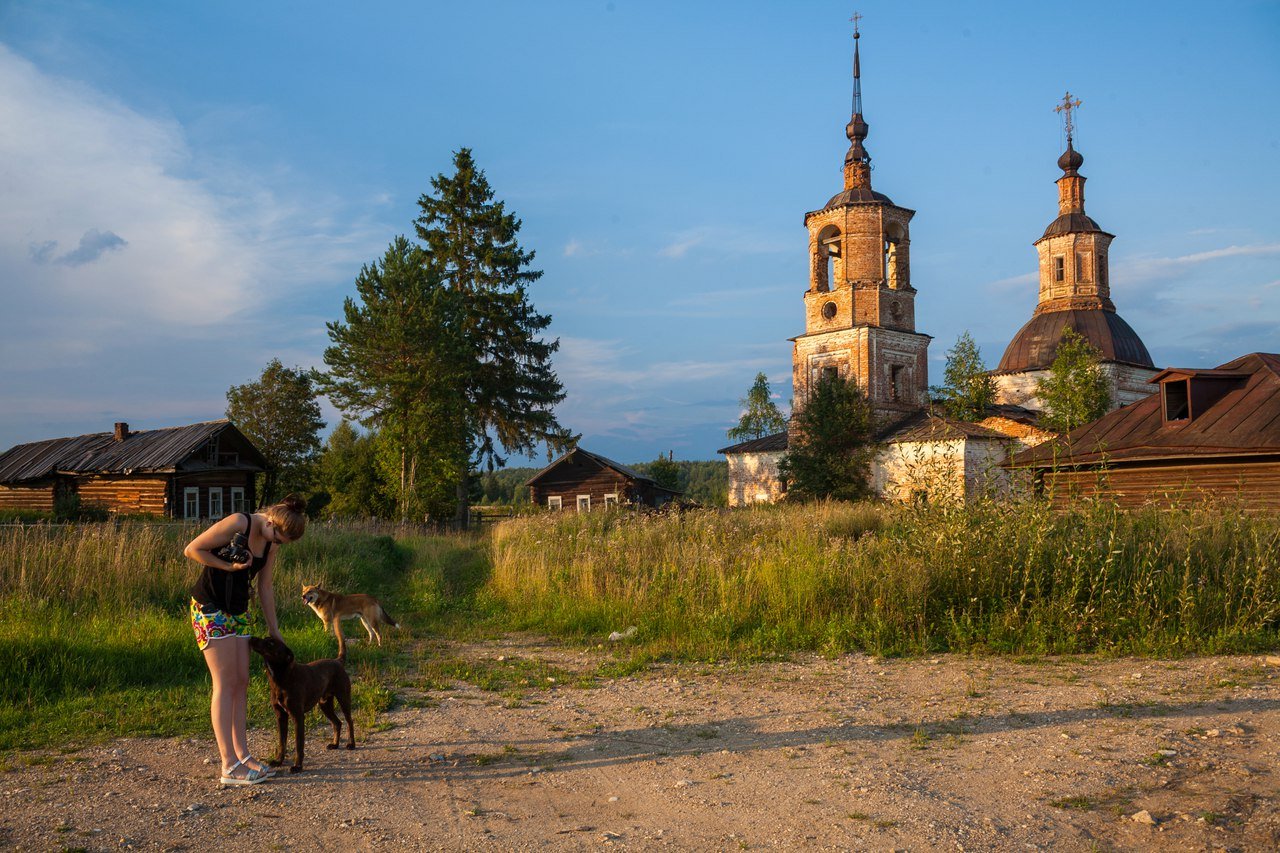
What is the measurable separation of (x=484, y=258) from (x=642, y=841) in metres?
34.2

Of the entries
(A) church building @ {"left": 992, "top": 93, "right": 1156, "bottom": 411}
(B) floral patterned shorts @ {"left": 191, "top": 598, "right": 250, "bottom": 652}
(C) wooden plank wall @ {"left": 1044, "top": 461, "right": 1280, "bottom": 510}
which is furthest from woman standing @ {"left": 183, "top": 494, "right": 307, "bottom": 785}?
(A) church building @ {"left": 992, "top": 93, "right": 1156, "bottom": 411}

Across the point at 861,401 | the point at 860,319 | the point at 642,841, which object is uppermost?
the point at 860,319

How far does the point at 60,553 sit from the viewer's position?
1085cm

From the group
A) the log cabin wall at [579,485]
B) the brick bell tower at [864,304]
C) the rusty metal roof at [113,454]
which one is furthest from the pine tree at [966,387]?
the rusty metal roof at [113,454]

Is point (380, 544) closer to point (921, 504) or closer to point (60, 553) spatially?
point (60, 553)

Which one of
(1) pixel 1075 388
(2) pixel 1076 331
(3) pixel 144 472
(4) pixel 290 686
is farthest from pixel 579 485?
(4) pixel 290 686

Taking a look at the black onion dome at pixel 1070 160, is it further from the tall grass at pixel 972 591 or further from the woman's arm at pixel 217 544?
the woman's arm at pixel 217 544

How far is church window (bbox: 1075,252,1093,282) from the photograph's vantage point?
46.3 m

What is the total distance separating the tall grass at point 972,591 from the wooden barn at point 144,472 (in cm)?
2436

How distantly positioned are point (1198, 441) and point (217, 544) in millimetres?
18415

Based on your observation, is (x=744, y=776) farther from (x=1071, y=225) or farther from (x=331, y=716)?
(x=1071, y=225)

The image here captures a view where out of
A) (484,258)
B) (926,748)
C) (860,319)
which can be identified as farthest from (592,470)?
(926,748)

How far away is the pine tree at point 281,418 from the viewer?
48156mm

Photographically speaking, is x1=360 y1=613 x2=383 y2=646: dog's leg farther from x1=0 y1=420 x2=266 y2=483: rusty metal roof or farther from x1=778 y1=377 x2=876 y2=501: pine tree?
x1=778 y1=377 x2=876 y2=501: pine tree
